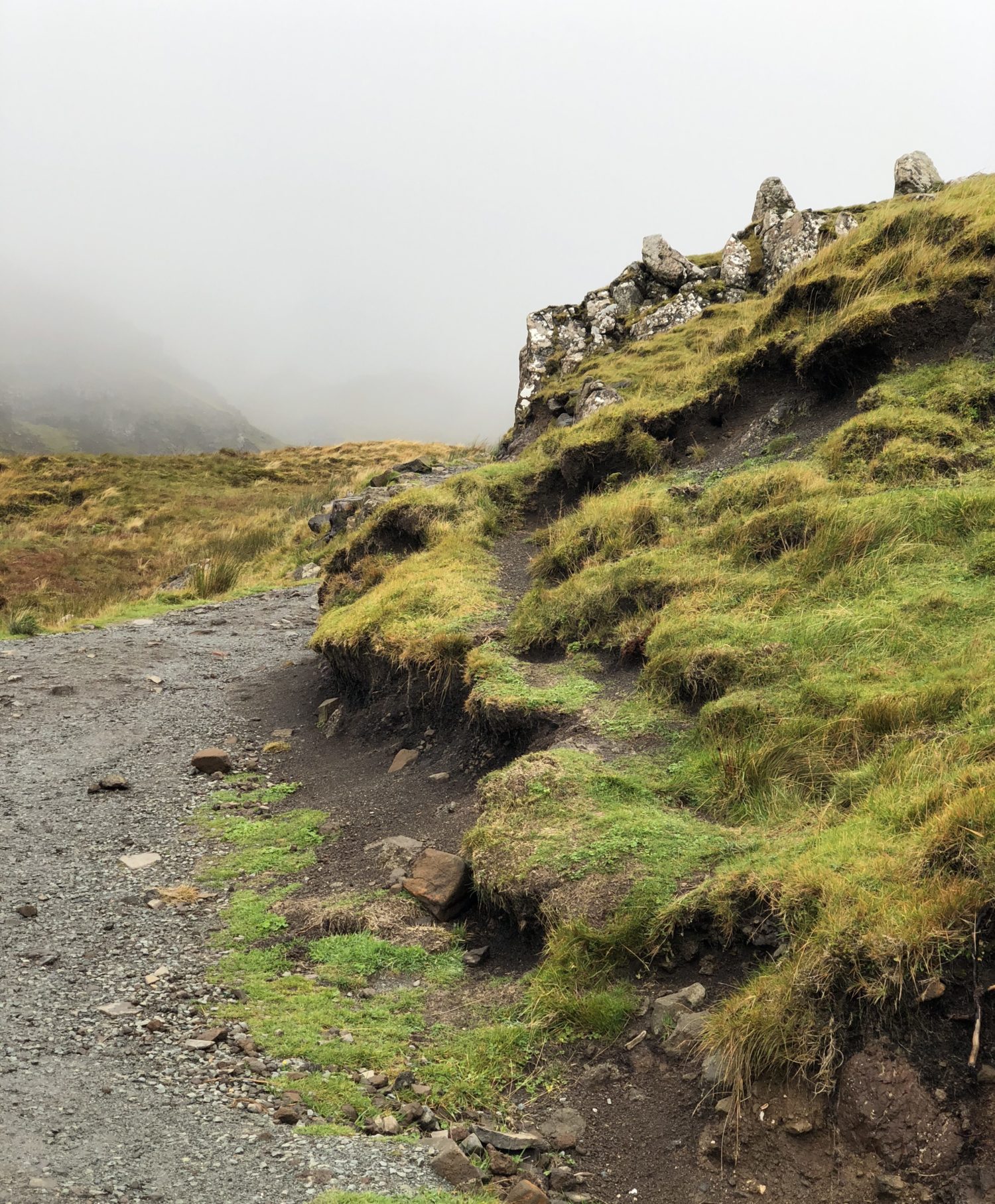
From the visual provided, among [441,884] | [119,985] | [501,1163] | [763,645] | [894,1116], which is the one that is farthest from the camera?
[763,645]

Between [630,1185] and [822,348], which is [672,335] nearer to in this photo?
[822,348]

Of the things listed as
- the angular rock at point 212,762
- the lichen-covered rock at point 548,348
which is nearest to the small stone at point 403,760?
the angular rock at point 212,762

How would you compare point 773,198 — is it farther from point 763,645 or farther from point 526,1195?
point 526,1195

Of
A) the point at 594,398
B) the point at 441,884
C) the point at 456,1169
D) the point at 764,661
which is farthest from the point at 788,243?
the point at 456,1169

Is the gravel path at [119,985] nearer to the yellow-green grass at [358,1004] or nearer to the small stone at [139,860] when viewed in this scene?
the small stone at [139,860]

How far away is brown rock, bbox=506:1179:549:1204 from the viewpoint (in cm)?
447

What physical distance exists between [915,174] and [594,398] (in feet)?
45.4

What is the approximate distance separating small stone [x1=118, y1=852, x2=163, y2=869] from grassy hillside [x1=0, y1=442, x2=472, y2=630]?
1460 cm

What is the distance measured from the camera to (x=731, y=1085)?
4863 mm

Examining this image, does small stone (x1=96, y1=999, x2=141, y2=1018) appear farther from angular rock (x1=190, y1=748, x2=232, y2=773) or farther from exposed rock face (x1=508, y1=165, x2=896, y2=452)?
exposed rock face (x1=508, y1=165, x2=896, y2=452)

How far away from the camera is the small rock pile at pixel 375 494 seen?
24.6m

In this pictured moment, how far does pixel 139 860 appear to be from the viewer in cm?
961

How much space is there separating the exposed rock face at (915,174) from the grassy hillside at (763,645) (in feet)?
30.9

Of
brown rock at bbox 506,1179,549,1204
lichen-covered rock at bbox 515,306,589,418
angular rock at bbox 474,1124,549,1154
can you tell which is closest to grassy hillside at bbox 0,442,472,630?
lichen-covered rock at bbox 515,306,589,418
